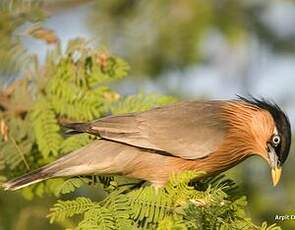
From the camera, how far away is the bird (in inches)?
242

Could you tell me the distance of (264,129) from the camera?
6855 mm

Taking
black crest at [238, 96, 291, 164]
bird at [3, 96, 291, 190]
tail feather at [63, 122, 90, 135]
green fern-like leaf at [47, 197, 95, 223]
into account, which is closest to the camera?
green fern-like leaf at [47, 197, 95, 223]

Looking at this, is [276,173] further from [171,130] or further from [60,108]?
[60,108]

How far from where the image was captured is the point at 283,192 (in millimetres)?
7371

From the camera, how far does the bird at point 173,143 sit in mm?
6145

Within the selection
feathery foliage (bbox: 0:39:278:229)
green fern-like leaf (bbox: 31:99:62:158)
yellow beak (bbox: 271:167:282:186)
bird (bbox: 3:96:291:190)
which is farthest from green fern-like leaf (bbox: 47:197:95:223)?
yellow beak (bbox: 271:167:282:186)

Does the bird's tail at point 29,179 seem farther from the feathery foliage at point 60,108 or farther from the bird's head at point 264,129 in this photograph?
the bird's head at point 264,129

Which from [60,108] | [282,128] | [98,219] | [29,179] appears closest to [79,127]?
[29,179]

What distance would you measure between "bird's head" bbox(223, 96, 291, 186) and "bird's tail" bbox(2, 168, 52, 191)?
1.61 meters

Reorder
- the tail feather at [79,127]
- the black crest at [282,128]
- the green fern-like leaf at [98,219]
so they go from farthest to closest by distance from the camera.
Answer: the black crest at [282,128]
the tail feather at [79,127]
the green fern-like leaf at [98,219]

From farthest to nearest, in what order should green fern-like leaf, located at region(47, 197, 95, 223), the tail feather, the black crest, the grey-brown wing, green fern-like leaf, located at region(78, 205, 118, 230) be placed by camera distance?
the black crest < the grey-brown wing < the tail feather < green fern-like leaf, located at region(47, 197, 95, 223) < green fern-like leaf, located at region(78, 205, 118, 230)

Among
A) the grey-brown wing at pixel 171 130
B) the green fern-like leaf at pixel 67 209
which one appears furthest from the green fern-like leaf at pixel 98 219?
the grey-brown wing at pixel 171 130

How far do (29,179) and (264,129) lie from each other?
1874 millimetres

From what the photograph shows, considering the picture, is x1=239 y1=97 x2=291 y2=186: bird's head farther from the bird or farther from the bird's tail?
the bird's tail
